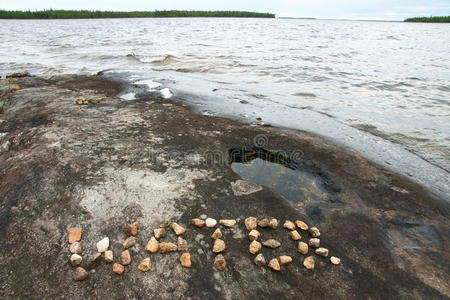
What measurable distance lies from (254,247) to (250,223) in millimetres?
249

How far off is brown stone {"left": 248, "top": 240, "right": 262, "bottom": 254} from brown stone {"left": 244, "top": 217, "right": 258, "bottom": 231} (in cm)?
17

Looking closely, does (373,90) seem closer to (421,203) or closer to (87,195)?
(421,203)

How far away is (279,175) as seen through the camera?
10.8ft

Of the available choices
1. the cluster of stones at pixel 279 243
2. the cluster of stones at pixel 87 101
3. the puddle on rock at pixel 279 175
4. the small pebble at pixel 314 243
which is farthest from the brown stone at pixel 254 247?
the cluster of stones at pixel 87 101

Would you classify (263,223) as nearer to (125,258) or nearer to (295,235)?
(295,235)

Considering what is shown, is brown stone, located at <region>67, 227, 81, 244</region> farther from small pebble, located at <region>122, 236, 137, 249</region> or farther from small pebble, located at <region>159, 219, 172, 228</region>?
small pebble, located at <region>159, 219, 172, 228</region>

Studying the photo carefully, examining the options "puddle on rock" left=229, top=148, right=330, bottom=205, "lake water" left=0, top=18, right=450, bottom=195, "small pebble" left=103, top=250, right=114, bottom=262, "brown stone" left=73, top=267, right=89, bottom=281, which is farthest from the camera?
"lake water" left=0, top=18, right=450, bottom=195

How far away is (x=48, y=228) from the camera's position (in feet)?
7.28

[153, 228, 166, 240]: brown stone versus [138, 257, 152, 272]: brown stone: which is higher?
[153, 228, 166, 240]: brown stone

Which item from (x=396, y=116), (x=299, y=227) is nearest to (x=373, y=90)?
(x=396, y=116)

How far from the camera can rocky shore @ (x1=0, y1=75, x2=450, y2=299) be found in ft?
6.30

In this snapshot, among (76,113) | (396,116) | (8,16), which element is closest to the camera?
(76,113)

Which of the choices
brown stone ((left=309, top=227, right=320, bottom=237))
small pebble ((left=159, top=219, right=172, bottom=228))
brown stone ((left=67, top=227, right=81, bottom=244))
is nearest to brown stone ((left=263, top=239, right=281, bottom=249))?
brown stone ((left=309, top=227, right=320, bottom=237))

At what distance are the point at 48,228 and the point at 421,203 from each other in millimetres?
3345
